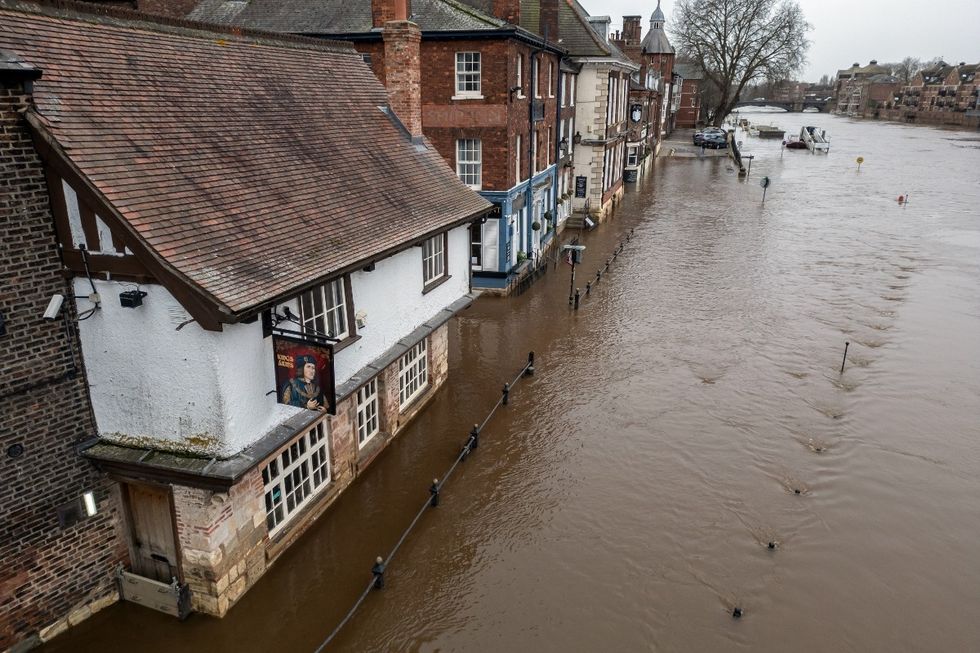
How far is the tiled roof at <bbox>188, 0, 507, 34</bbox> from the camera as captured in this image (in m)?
20.5

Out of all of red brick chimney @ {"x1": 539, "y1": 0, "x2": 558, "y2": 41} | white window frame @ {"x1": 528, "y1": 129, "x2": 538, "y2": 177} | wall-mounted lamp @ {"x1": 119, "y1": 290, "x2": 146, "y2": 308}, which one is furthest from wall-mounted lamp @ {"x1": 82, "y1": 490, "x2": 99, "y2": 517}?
red brick chimney @ {"x1": 539, "y1": 0, "x2": 558, "y2": 41}

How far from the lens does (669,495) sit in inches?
477

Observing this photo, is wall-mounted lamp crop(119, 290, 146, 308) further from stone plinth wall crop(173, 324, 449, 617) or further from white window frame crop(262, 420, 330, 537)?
white window frame crop(262, 420, 330, 537)

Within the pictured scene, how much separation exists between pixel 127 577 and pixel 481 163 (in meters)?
17.0

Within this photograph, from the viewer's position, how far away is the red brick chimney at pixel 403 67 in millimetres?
13945

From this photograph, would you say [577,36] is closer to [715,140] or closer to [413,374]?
[413,374]

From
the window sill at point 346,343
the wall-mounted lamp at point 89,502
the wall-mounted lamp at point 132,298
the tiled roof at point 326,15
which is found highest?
the tiled roof at point 326,15

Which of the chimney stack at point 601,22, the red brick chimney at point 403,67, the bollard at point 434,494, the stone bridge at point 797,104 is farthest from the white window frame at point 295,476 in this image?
the stone bridge at point 797,104

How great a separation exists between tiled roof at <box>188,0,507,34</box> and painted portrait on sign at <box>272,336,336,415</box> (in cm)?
1519

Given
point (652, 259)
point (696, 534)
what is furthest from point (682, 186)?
point (696, 534)

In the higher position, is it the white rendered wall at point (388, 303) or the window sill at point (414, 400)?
the white rendered wall at point (388, 303)

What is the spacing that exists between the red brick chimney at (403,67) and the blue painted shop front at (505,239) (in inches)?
269

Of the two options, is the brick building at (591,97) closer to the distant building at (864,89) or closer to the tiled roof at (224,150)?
the tiled roof at (224,150)

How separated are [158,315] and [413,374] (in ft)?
24.0
